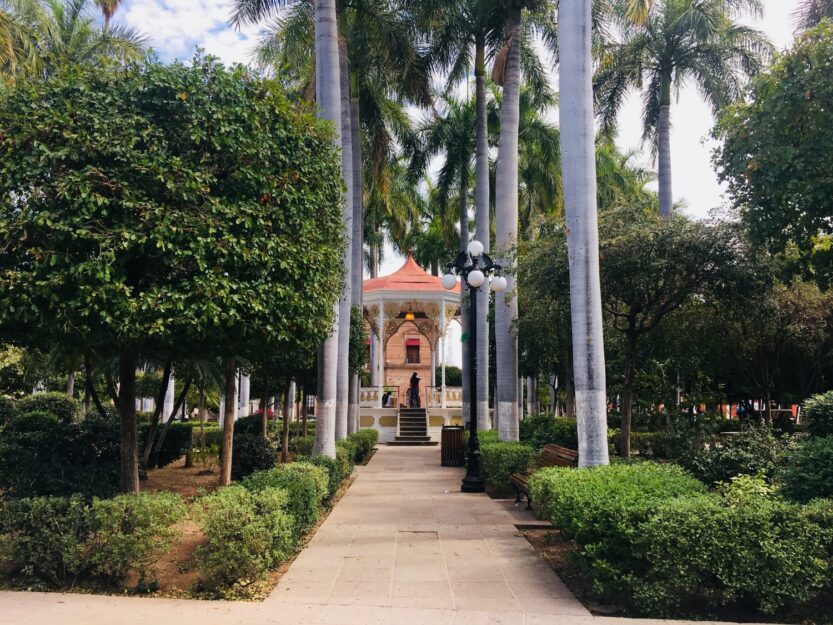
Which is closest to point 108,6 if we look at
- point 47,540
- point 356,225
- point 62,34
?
point 62,34

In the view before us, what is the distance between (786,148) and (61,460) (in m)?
11.8

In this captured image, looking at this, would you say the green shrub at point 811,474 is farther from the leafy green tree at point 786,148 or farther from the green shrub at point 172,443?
the green shrub at point 172,443

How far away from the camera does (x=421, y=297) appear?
30.1m

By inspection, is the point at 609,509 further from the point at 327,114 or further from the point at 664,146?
the point at 664,146

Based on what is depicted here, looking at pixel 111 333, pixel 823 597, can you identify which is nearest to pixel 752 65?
pixel 823 597

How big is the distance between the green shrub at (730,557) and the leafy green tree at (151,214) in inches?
176

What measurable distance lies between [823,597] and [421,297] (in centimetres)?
2461

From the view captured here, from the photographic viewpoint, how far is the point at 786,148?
9.34 m

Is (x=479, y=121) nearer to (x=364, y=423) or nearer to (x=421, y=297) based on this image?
(x=421, y=297)

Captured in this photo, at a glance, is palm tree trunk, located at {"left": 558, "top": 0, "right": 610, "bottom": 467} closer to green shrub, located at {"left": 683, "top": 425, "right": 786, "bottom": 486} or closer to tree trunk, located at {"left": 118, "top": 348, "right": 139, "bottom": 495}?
green shrub, located at {"left": 683, "top": 425, "right": 786, "bottom": 486}

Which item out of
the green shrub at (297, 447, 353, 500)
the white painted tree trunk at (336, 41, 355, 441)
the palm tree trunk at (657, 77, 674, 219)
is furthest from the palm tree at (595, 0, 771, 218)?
the green shrub at (297, 447, 353, 500)

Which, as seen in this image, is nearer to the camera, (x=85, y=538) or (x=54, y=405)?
(x=85, y=538)

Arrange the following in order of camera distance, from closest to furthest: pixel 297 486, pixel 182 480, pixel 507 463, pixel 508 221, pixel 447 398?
pixel 297 486
pixel 507 463
pixel 182 480
pixel 508 221
pixel 447 398

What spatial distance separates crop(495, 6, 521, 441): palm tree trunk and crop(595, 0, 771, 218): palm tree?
4.44m
